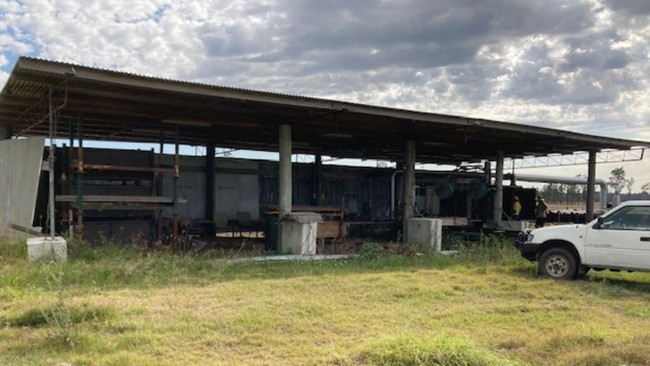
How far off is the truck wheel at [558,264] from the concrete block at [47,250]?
9356 millimetres

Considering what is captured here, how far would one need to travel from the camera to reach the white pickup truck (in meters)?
9.72

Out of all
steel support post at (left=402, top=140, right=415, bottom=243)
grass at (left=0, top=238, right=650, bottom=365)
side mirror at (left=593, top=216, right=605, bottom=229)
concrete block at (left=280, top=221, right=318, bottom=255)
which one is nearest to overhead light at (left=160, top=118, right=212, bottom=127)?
concrete block at (left=280, top=221, right=318, bottom=255)

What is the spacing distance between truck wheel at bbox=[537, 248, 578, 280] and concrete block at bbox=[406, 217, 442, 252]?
192 inches

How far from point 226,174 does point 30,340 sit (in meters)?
14.6

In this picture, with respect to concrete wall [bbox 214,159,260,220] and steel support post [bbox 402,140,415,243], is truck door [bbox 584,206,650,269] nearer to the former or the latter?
steel support post [bbox 402,140,415,243]

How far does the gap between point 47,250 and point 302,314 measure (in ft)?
19.0

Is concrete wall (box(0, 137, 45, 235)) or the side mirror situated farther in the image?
concrete wall (box(0, 137, 45, 235))

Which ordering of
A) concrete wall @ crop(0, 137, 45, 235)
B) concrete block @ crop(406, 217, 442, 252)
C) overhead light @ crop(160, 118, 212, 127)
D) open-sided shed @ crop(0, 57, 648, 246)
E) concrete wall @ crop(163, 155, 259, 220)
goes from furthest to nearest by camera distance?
concrete wall @ crop(163, 155, 259, 220) < concrete block @ crop(406, 217, 442, 252) < overhead light @ crop(160, 118, 212, 127) < concrete wall @ crop(0, 137, 45, 235) < open-sided shed @ crop(0, 57, 648, 246)

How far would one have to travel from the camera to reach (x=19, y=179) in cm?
1245

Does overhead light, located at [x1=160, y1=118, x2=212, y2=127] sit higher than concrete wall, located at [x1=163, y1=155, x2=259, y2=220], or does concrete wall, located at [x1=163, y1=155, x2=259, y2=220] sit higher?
overhead light, located at [x1=160, y1=118, x2=212, y2=127]

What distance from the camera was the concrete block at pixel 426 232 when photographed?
15982 mm

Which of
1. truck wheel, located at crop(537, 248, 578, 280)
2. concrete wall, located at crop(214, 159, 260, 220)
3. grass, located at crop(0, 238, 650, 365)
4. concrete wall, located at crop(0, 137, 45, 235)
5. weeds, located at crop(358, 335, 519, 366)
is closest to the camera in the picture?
weeds, located at crop(358, 335, 519, 366)

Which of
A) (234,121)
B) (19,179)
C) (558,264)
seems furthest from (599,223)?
(19,179)

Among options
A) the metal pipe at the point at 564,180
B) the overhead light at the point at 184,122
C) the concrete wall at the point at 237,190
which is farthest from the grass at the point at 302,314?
the metal pipe at the point at 564,180
